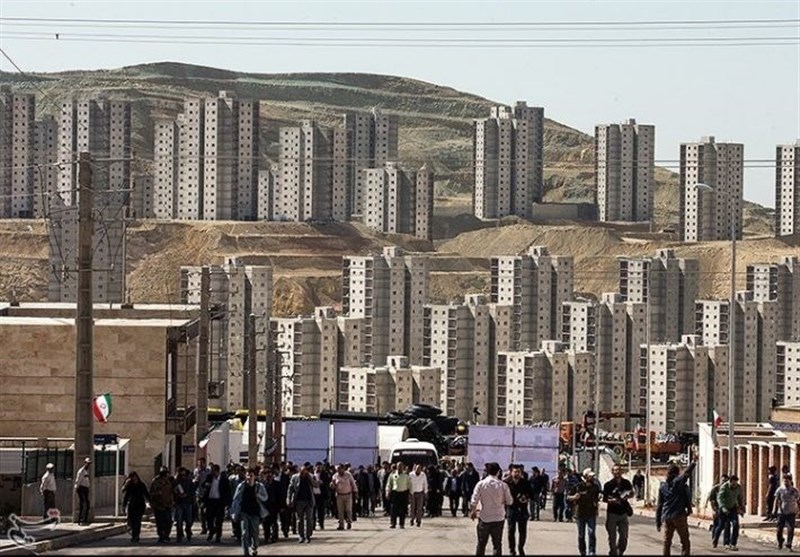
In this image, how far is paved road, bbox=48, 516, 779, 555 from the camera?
22.9 m

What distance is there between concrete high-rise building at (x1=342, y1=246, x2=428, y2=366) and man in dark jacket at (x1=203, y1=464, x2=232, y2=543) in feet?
488

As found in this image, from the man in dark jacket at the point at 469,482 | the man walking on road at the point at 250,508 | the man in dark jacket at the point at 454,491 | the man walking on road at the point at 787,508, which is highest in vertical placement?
the man walking on road at the point at 250,508

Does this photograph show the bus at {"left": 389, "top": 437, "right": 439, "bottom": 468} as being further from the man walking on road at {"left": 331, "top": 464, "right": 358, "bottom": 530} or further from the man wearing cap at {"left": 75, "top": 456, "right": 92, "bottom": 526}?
the man wearing cap at {"left": 75, "top": 456, "right": 92, "bottom": 526}

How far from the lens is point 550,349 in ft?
515

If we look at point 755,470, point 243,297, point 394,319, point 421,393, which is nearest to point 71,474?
point 755,470

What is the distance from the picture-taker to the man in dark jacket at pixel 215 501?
86.9 feet

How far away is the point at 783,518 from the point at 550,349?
12977 centimetres

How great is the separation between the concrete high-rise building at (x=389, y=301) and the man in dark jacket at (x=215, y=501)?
488 ft

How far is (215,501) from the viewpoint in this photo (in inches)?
1044

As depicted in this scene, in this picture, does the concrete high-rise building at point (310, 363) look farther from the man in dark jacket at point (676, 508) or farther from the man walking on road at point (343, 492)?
the man in dark jacket at point (676, 508)

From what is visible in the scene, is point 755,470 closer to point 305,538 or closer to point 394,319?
point 305,538

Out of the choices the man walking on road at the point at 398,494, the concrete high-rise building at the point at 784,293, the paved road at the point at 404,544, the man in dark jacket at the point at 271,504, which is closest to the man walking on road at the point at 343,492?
the paved road at the point at 404,544

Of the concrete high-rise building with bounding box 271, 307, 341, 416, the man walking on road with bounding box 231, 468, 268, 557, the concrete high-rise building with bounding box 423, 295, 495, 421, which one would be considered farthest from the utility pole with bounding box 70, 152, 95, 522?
the concrete high-rise building with bounding box 423, 295, 495, 421

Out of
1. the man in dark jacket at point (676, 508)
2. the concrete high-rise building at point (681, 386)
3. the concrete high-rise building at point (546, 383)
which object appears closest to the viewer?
the man in dark jacket at point (676, 508)
